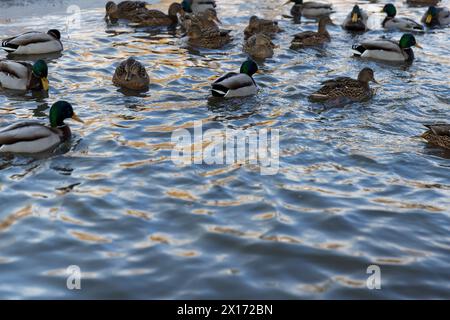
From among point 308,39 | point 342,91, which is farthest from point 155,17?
point 342,91

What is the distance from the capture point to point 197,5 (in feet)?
68.1

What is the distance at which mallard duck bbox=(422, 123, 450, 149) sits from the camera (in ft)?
34.5

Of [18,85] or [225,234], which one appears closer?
[225,234]

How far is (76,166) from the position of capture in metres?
9.60

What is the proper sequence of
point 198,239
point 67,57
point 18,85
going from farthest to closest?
point 67,57, point 18,85, point 198,239

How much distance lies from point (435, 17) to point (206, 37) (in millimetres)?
7118

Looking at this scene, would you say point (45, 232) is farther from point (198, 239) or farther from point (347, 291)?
point (347, 291)

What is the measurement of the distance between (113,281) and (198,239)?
1.17 metres

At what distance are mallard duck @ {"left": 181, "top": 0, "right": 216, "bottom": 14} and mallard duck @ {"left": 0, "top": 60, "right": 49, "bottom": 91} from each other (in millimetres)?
7822

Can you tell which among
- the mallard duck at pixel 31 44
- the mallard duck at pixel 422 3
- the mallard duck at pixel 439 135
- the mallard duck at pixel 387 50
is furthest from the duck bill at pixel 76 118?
the mallard duck at pixel 422 3

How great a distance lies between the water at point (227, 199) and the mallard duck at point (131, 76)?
259mm

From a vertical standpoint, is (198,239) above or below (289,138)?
below

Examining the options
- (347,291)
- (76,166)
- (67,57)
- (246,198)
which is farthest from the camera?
(67,57)

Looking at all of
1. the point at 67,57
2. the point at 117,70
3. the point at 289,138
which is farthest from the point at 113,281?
the point at 67,57
